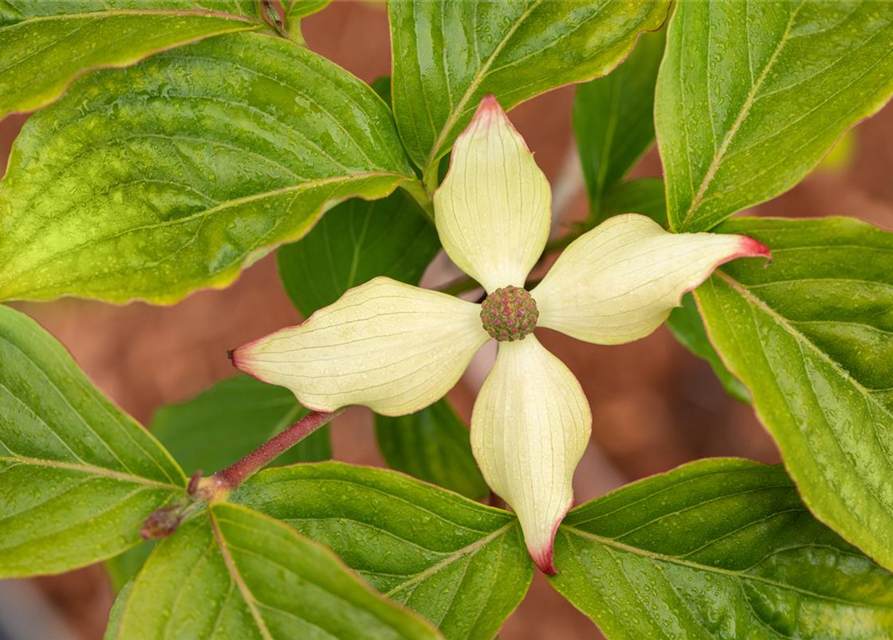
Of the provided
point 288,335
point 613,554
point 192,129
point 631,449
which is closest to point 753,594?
point 613,554

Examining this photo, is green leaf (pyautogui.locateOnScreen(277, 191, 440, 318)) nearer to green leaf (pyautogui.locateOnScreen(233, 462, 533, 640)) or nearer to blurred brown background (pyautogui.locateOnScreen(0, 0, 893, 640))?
green leaf (pyautogui.locateOnScreen(233, 462, 533, 640))

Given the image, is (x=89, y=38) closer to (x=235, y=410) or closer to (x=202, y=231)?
(x=202, y=231)

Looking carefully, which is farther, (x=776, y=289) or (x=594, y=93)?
(x=594, y=93)

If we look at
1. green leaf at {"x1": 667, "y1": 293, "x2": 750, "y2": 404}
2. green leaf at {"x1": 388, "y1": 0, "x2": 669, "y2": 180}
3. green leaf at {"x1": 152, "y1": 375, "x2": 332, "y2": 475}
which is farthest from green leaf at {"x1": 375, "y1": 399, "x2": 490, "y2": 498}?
green leaf at {"x1": 388, "y1": 0, "x2": 669, "y2": 180}

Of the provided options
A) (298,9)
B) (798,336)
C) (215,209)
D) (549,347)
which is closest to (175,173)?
(215,209)

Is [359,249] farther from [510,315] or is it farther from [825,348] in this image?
[825,348]

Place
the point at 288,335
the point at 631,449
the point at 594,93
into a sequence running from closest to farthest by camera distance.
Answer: the point at 288,335
the point at 594,93
the point at 631,449
